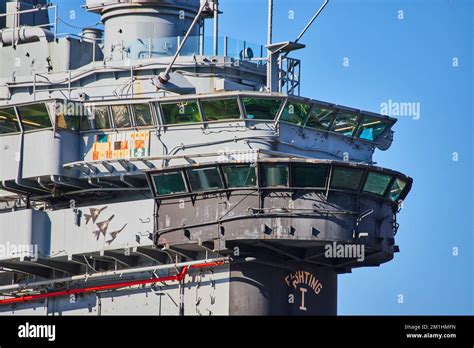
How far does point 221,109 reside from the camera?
7500 centimetres

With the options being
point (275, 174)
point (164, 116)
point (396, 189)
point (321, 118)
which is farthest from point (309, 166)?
point (164, 116)

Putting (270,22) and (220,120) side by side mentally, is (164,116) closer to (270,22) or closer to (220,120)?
(220,120)

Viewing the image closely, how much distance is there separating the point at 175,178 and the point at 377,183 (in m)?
7.20

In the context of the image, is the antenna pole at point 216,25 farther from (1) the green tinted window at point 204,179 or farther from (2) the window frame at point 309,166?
(2) the window frame at point 309,166

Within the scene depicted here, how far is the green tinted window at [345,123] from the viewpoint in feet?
250

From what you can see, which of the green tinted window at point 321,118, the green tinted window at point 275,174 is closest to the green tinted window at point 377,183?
the green tinted window at point 321,118

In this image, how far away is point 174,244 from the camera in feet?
243

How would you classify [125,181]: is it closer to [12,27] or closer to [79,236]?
[79,236]

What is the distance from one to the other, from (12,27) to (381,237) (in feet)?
60.2

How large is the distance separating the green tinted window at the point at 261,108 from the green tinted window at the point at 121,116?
15.5ft

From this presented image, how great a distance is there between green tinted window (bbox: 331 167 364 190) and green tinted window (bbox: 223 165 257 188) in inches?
111

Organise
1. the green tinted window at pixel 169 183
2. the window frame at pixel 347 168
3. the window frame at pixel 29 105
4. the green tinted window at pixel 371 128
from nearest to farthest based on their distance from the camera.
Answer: the window frame at pixel 347 168, the green tinted window at pixel 169 183, the window frame at pixel 29 105, the green tinted window at pixel 371 128

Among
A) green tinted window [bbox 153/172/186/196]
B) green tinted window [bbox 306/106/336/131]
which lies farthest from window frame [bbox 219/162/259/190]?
green tinted window [bbox 306/106/336/131]
